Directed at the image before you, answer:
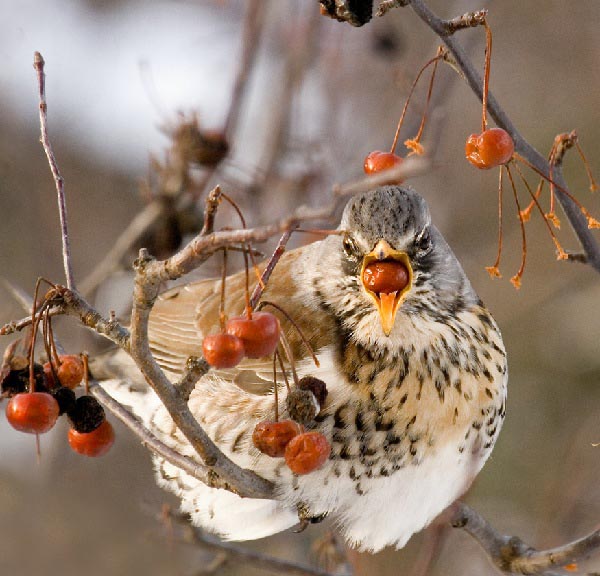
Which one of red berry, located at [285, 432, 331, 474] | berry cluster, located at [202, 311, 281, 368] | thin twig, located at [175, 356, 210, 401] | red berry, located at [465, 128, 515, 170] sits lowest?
red berry, located at [285, 432, 331, 474]

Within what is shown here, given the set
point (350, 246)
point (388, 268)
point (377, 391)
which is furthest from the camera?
point (377, 391)

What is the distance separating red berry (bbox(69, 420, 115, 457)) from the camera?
9.04 ft

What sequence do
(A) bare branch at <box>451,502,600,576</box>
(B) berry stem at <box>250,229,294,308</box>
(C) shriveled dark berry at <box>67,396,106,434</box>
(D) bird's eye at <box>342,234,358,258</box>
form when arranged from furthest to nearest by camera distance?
(A) bare branch at <box>451,502,600,576</box>, (D) bird's eye at <box>342,234,358,258</box>, (C) shriveled dark berry at <box>67,396,106,434</box>, (B) berry stem at <box>250,229,294,308</box>

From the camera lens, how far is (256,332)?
212 cm

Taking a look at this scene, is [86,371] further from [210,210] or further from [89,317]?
[210,210]

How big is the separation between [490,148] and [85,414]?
136cm

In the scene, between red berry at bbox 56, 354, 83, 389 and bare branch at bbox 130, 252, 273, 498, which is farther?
red berry at bbox 56, 354, 83, 389

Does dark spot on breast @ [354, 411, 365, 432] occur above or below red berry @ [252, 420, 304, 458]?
below

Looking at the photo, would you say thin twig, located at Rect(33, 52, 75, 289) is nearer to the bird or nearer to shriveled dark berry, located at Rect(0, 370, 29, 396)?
shriveled dark berry, located at Rect(0, 370, 29, 396)

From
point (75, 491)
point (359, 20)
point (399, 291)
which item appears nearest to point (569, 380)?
point (75, 491)

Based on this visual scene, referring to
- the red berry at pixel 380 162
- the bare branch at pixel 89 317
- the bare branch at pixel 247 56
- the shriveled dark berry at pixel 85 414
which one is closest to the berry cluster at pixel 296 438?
the shriveled dark berry at pixel 85 414

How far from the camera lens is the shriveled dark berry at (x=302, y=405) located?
2.52 metres

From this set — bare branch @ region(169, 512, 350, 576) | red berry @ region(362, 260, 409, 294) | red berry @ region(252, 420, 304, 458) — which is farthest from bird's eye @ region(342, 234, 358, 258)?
bare branch @ region(169, 512, 350, 576)

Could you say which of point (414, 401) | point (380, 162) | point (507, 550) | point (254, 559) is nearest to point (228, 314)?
point (414, 401)
